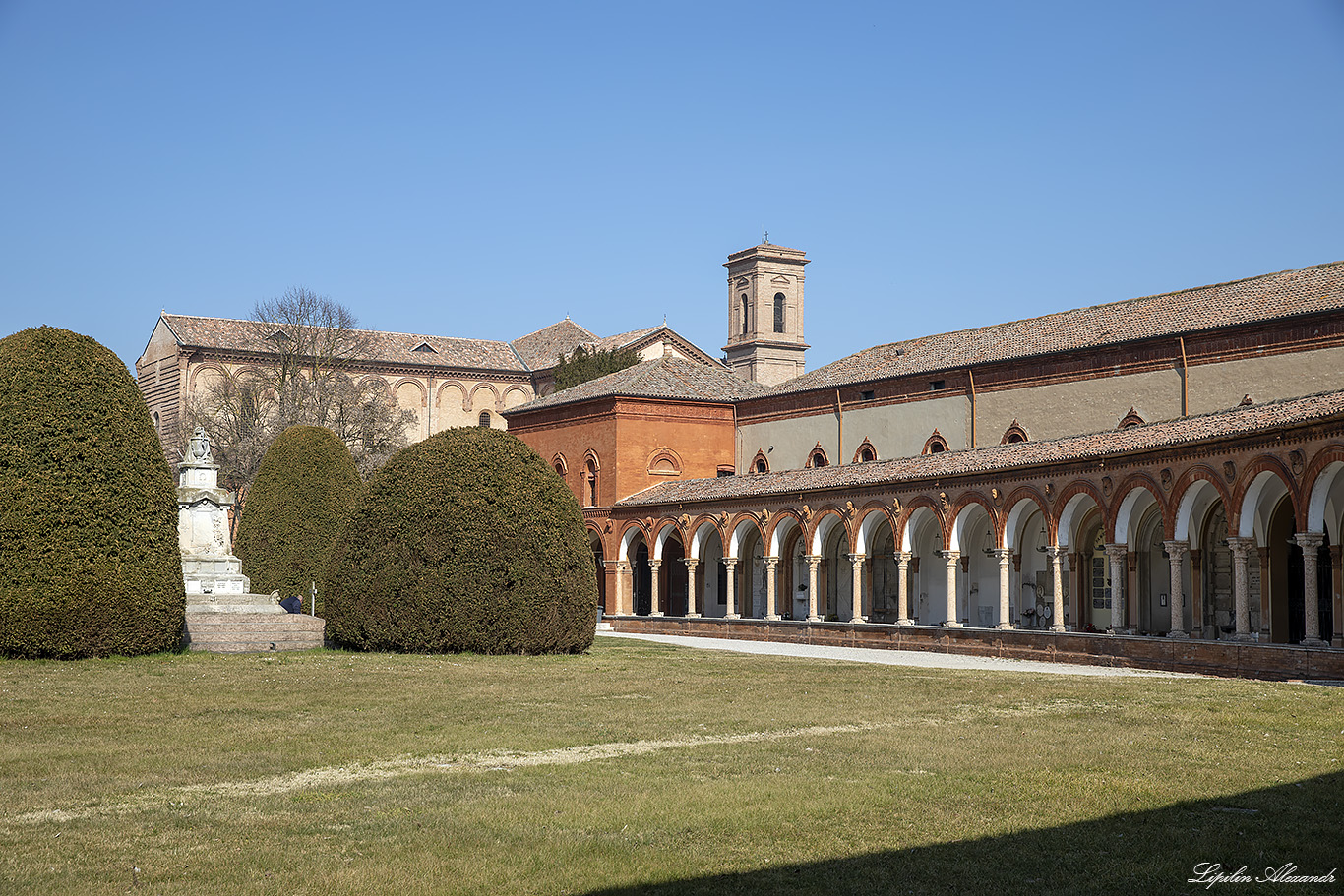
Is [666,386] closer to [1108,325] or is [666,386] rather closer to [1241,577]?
[1108,325]

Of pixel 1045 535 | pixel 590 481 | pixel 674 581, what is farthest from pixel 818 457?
pixel 1045 535

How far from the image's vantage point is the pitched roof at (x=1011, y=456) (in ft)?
70.2

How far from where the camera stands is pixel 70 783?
928cm

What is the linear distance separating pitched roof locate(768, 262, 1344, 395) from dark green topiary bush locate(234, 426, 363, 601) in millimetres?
16090

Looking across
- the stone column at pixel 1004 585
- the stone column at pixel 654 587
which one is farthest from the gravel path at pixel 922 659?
the stone column at pixel 654 587

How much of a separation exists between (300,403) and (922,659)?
31.9 metres

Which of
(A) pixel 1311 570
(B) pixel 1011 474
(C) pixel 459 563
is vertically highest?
(B) pixel 1011 474

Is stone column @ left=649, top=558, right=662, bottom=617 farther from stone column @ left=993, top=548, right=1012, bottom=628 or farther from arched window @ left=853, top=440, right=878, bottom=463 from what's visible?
stone column @ left=993, top=548, right=1012, bottom=628

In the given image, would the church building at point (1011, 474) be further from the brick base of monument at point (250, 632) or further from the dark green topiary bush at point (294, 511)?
the brick base of monument at point (250, 632)

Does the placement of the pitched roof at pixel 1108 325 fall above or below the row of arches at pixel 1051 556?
above

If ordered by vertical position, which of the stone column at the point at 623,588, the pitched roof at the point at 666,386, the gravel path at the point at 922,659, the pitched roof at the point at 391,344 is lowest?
the gravel path at the point at 922,659

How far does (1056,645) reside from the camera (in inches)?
991

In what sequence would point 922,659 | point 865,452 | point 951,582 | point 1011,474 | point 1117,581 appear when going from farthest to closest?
point 865,452
point 951,582
point 1011,474
point 922,659
point 1117,581

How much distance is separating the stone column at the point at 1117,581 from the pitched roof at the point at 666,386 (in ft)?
72.1
